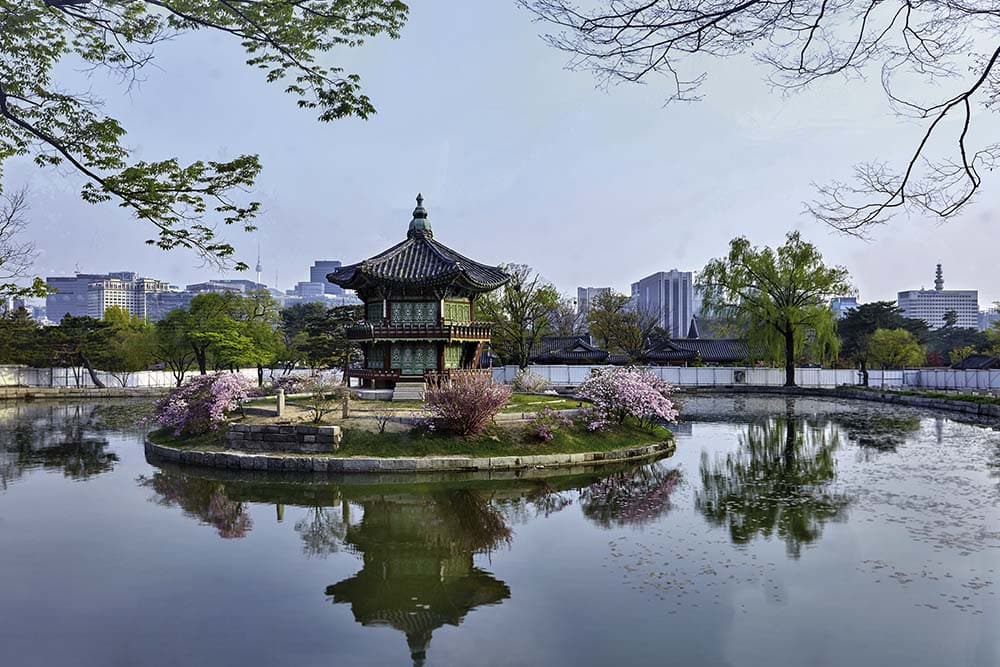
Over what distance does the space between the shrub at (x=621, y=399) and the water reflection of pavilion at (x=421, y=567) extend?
23.5 feet

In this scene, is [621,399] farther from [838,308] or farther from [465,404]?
[838,308]

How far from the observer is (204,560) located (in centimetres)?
898

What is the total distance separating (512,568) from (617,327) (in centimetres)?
4952

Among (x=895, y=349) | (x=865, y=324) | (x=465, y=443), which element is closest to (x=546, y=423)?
(x=465, y=443)

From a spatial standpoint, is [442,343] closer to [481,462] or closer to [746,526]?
[481,462]

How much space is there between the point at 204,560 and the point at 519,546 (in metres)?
4.39

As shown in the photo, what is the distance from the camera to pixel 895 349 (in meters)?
52.4

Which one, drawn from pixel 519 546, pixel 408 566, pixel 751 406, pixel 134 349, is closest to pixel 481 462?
pixel 519 546

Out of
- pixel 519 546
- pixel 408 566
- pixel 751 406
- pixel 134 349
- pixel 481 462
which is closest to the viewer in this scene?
pixel 408 566

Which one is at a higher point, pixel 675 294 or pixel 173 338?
pixel 675 294

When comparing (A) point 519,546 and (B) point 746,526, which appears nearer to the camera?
(A) point 519,546

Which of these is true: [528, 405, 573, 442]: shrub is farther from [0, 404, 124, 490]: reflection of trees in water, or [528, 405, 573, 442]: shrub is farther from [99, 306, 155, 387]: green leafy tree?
[99, 306, 155, 387]: green leafy tree

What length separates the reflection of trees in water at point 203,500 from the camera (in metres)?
10.9

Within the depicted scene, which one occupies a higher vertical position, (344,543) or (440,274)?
(440,274)
